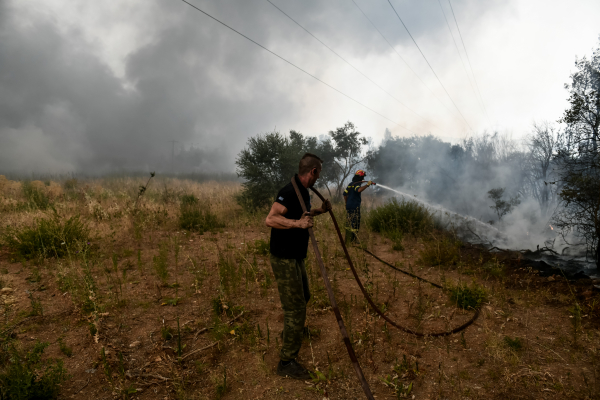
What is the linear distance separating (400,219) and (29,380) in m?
9.24

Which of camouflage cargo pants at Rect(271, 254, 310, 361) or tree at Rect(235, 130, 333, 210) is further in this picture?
tree at Rect(235, 130, 333, 210)

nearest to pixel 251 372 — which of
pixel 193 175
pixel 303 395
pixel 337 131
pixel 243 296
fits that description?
pixel 303 395

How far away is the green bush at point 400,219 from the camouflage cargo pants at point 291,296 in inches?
272

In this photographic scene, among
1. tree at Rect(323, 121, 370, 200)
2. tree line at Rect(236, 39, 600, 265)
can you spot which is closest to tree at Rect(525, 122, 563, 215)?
tree line at Rect(236, 39, 600, 265)

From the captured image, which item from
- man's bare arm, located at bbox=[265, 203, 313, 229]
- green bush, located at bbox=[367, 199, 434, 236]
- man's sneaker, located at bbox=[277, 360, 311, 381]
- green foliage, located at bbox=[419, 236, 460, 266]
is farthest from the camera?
green bush, located at bbox=[367, 199, 434, 236]

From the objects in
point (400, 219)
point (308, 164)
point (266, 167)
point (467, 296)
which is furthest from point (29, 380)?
point (266, 167)

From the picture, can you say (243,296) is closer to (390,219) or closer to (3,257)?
(3,257)

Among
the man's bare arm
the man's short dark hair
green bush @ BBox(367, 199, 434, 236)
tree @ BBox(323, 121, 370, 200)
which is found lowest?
green bush @ BBox(367, 199, 434, 236)

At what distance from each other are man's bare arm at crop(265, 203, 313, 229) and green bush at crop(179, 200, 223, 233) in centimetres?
649

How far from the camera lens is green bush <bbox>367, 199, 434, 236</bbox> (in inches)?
379

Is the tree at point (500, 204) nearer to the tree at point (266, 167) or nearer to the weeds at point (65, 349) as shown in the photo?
the tree at point (266, 167)

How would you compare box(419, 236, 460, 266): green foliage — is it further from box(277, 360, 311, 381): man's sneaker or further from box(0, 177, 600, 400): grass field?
box(277, 360, 311, 381): man's sneaker

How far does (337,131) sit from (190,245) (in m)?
20.6

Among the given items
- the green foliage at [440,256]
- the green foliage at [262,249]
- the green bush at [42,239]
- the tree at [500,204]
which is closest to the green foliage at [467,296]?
the green foliage at [440,256]
